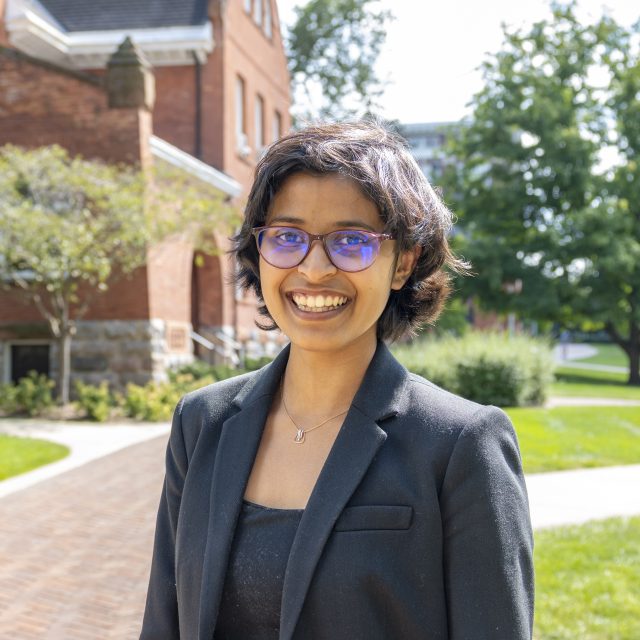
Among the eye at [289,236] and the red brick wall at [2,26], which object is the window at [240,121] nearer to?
the red brick wall at [2,26]

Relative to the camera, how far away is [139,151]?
15.9m

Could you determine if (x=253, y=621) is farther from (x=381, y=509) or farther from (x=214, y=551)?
(x=381, y=509)

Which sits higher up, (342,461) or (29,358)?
(342,461)

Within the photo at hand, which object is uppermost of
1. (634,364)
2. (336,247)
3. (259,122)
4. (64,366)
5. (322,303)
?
(259,122)

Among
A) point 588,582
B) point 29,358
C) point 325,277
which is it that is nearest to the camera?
point 325,277

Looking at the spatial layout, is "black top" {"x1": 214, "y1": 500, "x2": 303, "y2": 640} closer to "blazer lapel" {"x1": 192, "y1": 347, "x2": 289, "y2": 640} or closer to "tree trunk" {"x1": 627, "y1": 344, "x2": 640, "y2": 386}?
"blazer lapel" {"x1": 192, "y1": 347, "x2": 289, "y2": 640}

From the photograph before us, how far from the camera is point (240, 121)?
23.8m

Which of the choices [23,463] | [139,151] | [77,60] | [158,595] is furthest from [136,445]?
[77,60]

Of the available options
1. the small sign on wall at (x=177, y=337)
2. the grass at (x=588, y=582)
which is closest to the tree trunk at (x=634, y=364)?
the small sign on wall at (x=177, y=337)

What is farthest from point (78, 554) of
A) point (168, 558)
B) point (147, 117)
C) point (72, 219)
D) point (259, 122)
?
point (259, 122)

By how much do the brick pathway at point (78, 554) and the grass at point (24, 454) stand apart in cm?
59

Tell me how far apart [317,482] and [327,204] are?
0.61 meters

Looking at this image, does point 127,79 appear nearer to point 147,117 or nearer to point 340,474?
point 147,117

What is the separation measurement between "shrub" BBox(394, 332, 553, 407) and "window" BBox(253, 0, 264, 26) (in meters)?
13.5
